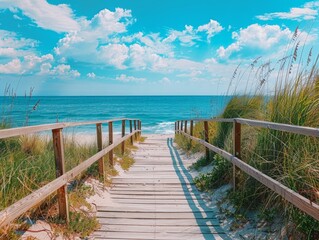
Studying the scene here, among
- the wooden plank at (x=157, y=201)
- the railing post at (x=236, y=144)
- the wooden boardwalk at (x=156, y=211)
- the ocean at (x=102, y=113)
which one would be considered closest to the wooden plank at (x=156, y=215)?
the wooden boardwalk at (x=156, y=211)

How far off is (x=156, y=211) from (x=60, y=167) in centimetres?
156

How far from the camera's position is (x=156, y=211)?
4.27m

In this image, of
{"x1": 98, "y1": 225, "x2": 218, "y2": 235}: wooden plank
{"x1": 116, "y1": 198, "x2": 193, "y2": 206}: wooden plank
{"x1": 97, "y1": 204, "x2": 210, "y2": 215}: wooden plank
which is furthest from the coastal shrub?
{"x1": 98, "y1": 225, "x2": 218, "y2": 235}: wooden plank

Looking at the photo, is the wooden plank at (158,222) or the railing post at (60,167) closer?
the railing post at (60,167)

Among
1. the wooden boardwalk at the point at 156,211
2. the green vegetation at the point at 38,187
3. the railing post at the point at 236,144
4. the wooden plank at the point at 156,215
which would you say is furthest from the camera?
the railing post at the point at 236,144

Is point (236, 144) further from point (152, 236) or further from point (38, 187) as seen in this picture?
point (38, 187)

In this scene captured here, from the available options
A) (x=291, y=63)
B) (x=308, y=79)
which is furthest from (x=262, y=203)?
(x=291, y=63)

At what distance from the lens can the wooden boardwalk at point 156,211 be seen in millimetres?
3564

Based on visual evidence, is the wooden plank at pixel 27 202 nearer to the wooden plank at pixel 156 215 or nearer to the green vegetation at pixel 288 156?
the wooden plank at pixel 156 215

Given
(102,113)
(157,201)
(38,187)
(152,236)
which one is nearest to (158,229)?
(152,236)

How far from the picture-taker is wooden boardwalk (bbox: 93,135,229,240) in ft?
11.7

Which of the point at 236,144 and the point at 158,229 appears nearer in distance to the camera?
the point at 158,229

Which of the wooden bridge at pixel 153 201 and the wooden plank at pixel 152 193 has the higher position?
the wooden bridge at pixel 153 201

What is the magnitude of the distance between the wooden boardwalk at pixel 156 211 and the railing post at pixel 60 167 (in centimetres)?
43
